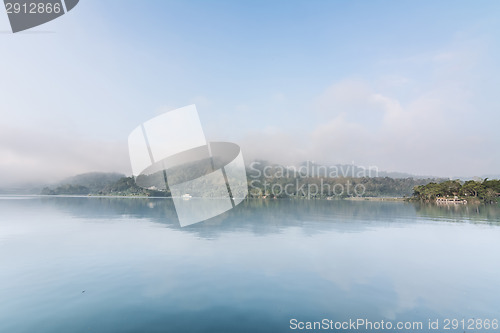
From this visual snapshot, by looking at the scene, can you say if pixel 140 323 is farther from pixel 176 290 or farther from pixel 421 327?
pixel 421 327

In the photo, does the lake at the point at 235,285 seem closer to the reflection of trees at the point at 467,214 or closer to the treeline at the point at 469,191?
the reflection of trees at the point at 467,214

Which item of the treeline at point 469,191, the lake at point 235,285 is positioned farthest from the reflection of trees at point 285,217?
the treeline at point 469,191

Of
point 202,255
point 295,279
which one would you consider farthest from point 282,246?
point 295,279

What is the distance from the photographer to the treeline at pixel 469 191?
110312mm

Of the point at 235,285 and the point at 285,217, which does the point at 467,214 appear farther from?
the point at 235,285

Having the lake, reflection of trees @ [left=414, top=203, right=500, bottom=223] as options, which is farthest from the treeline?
the lake

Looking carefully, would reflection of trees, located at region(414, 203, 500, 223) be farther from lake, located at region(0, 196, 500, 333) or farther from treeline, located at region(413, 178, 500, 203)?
treeline, located at region(413, 178, 500, 203)

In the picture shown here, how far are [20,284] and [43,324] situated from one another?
6.30m

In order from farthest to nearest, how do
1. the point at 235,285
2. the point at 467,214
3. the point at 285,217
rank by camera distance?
the point at 467,214 < the point at 285,217 < the point at 235,285

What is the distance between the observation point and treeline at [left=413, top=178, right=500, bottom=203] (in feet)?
362

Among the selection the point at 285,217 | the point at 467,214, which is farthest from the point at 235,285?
the point at 467,214

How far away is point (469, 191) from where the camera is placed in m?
117

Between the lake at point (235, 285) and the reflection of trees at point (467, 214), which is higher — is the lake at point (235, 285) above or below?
above

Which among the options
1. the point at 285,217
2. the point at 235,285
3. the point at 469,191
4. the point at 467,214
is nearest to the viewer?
the point at 235,285
